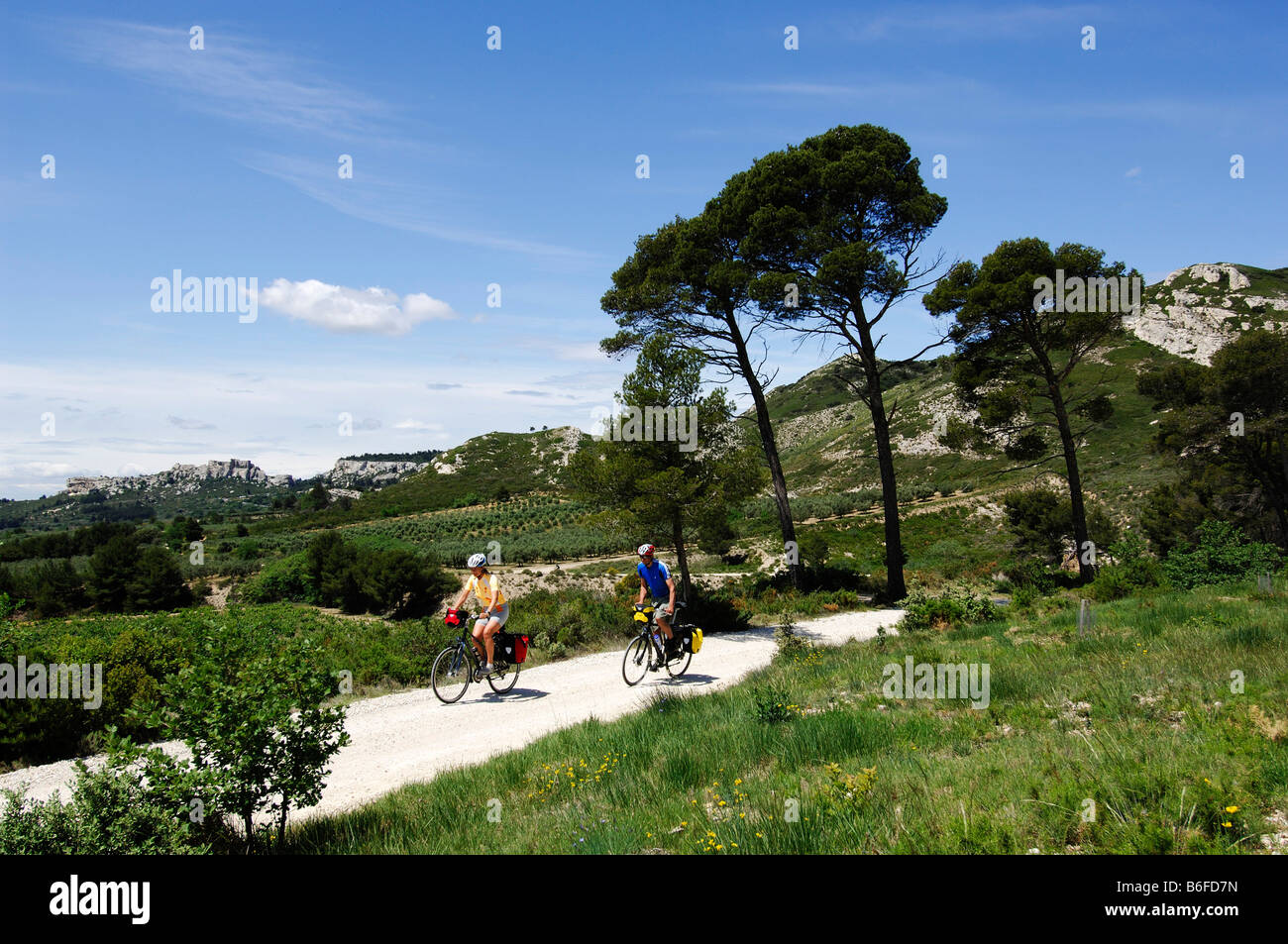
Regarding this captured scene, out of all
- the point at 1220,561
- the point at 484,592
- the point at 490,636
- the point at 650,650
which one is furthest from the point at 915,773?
the point at 1220,561

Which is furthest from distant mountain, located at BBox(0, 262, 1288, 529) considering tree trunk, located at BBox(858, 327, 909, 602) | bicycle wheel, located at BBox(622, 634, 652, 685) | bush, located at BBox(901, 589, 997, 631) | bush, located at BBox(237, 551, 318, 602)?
bush, located at BBox(237, 551, 318, 602)

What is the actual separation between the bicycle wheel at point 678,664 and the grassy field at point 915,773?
7.63 ft

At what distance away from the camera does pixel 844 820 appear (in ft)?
14.0

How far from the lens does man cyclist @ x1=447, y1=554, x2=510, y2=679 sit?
429 inches

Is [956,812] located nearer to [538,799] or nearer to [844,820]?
[844,820]

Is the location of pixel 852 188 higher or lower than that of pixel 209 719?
higher

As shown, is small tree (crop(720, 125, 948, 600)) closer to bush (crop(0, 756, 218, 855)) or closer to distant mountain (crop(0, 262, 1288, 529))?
distant mountain (crop(0, 262, 1288, 529))

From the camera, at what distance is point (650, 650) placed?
39.7 feet

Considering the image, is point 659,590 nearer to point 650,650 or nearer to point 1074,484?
point 650,650

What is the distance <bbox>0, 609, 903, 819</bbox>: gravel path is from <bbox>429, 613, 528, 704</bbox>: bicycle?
0.25 m

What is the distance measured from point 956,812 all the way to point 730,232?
19.2 m

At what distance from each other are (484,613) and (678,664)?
4.16m

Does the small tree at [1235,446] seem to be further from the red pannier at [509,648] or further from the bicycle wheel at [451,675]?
the bicycle wheel at [451,675]
